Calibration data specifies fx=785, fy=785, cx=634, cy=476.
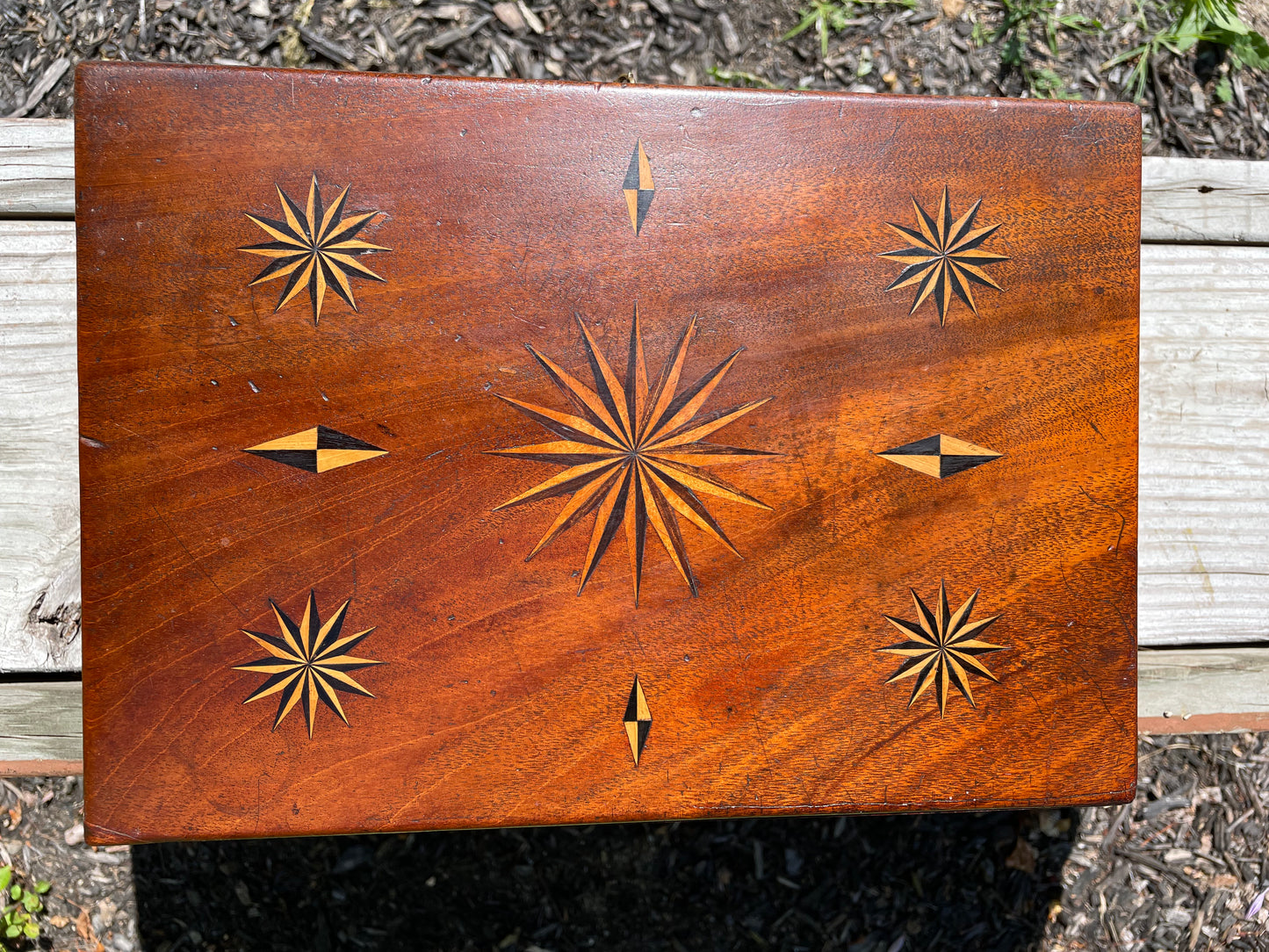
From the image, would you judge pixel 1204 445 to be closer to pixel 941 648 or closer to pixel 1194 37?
pixel 941 648

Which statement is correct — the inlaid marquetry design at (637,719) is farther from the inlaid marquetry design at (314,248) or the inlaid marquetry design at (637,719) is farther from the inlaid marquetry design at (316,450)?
the inlaid marquetry design at (314,248)

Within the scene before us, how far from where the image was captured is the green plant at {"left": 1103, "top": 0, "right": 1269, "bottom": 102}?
1539 mm

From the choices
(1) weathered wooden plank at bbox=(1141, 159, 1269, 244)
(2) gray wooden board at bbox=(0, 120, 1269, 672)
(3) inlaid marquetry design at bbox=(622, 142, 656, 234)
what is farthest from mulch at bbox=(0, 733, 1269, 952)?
(3) inlaid marquetry design at bbox=(622, 142, 656, 234)

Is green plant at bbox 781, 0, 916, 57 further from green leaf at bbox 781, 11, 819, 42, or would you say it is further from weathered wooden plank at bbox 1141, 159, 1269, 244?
weathered wooden plank at bbox 1141, 159, 1269, 244

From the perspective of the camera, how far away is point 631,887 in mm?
1501

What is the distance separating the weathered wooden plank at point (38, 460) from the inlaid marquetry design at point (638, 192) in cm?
90

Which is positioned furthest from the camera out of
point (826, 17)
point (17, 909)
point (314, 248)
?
point (826, 17)

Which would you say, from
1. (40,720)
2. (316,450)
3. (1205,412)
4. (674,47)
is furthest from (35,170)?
(1205,412)

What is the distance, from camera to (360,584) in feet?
3.55

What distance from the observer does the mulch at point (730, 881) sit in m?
1.47

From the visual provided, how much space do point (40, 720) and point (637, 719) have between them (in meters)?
0.96

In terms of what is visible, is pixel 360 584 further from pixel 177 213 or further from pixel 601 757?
pixel 177 213

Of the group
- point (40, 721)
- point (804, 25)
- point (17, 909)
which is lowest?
point (17, 909)

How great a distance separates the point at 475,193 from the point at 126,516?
0.65 meters
